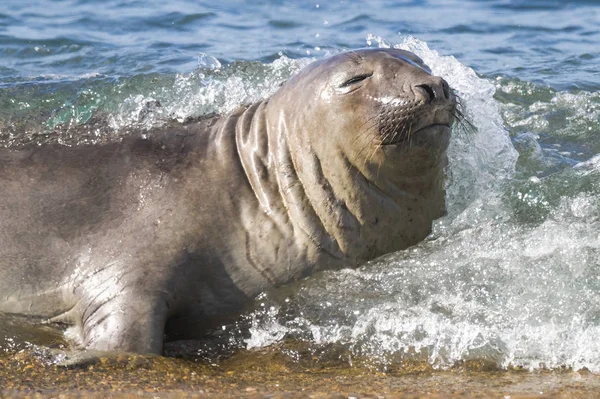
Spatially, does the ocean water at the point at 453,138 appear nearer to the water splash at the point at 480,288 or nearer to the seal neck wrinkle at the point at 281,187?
the water splash at the point at 480,288

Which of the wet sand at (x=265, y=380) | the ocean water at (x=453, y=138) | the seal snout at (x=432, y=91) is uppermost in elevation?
the seal snout at (x=432, y=91)

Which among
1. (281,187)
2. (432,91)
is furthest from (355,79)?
(281,187)

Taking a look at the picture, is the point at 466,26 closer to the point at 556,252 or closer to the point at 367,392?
the point at 556,252

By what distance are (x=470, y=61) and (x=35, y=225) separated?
25.5ft

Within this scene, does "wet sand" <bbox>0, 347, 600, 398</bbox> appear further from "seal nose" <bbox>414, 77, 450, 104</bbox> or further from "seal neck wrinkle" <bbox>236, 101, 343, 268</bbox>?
"seal nose" <bbox>414, 77, 450, 104</bbox>

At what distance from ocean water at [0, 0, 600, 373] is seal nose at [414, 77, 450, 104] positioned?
2.82 ft

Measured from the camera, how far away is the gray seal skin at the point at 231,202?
5762 mm

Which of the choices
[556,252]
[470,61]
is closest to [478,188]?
[556,252]

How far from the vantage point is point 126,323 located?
5.39 m

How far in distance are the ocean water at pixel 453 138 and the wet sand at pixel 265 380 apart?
0.68 ft

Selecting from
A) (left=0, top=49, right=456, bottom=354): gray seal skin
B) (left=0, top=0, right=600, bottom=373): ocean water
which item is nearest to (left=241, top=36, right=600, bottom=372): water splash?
(left=0, top=0, right=600, bottom=373): ocean water

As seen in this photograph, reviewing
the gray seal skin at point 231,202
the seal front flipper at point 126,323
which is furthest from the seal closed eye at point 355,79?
the seal front flipper at point 126,323

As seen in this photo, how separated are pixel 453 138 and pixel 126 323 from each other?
10.8 feet

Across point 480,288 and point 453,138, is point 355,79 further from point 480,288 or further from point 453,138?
point 453,138
